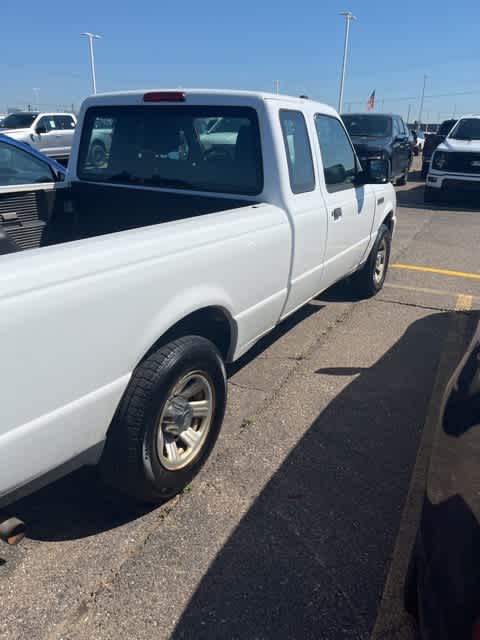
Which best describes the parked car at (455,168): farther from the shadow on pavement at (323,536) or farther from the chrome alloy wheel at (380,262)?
the shadow on pavement at (323,536)

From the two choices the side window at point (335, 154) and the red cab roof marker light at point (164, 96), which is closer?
the red cab roof marker light at point (164, 96)

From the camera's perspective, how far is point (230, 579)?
2.29 meters

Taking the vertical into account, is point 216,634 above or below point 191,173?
below

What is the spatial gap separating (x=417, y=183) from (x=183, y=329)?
16287 millimetres

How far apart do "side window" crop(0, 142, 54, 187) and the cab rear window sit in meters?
2.62

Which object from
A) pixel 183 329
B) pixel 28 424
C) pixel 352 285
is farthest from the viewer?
pixel 352 285

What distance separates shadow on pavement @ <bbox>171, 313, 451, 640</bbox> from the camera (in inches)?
83.7

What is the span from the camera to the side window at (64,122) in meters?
18.9

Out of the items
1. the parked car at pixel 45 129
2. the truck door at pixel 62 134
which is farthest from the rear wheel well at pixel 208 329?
the truck door at pixel 62 134

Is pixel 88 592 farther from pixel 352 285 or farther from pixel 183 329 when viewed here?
pixel 352 285

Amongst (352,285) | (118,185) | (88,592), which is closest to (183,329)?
(88,592)

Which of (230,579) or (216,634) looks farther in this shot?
(230,579)

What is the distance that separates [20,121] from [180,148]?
17159 mm

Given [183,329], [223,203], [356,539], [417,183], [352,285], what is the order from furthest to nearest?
[417,183]
[352,285]
[223,203]
[183,329]
[356,539]
